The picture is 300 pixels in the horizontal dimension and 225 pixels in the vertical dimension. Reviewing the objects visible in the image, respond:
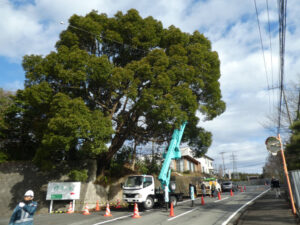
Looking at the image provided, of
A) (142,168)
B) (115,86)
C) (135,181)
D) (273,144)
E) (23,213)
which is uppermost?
(115,86)

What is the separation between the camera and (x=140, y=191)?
13.7m

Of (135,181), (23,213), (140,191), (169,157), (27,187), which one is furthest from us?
(27,187)

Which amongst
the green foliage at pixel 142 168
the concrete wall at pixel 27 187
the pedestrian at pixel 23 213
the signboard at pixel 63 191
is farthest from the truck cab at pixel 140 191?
the pedestrian at pixel 23 213

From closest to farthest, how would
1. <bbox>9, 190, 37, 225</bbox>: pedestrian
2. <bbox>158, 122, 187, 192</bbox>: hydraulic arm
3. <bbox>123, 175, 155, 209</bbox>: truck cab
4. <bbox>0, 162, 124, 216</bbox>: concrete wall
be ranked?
Result: <bbox>9, 190, 37, 225</bbox>: pedestrian → <bbox>123, 175, 155, 209</bbox>: truck cab → <bbox>158, 122, 187, 192</bbox>: hydraulic arm → <bbox>0, 162, 124, 216</bbox>: concrete wall

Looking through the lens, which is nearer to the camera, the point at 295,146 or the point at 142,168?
the point at 295,146

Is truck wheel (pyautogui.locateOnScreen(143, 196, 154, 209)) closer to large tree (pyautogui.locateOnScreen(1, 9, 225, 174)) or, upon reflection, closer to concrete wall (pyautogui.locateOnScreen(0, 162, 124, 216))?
large tree (pyautogui.locateOnScreen(1, 9, 225, 174))

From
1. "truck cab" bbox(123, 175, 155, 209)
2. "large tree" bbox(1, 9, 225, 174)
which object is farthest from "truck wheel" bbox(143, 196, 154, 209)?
"large tree" bbox(1, 9, 225, 174)

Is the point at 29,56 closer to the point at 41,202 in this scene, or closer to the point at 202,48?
the point at 41,202

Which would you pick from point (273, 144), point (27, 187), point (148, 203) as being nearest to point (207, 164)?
point (148, 203)

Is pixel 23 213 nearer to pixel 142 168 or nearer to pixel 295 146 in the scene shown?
pixel 295 146

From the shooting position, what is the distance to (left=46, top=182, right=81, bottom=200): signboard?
1506cm

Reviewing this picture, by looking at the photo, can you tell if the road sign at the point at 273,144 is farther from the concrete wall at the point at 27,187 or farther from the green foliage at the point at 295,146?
the concrete wall at the point at 27,187

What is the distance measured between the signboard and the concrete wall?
865 mm

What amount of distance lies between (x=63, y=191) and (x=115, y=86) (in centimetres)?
824
